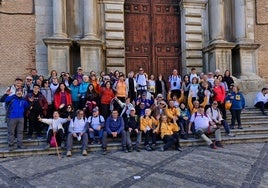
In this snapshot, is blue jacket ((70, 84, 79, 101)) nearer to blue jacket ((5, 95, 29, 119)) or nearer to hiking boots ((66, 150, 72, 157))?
blue jacket ((5, 95, 29, 119))

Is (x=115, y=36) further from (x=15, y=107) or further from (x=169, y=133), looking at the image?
(x=15, y=107)

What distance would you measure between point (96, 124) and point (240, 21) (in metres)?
8.87

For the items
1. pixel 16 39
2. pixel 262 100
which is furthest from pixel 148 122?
pixel 16 39

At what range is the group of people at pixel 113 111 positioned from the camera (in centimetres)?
786

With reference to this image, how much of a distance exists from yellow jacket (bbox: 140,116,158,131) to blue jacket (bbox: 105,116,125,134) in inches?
21.9

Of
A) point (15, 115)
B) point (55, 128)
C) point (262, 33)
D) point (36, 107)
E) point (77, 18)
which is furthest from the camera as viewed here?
point (262, 33)

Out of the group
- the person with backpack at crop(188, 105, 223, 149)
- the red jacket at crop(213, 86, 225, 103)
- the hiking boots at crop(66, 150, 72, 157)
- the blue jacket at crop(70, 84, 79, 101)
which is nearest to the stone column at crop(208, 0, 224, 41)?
the red jacket at crop(213, 86, 225, 103)

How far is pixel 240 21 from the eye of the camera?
1347cm

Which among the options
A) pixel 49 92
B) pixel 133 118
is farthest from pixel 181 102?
pixel 49 92

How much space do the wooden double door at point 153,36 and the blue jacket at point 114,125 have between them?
Answer: 5.36 metres

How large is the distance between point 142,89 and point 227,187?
210 inches

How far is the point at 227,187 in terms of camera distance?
4.95 meters

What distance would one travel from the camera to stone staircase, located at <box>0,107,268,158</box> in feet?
24.5

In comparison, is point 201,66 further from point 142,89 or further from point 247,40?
point 142,89
